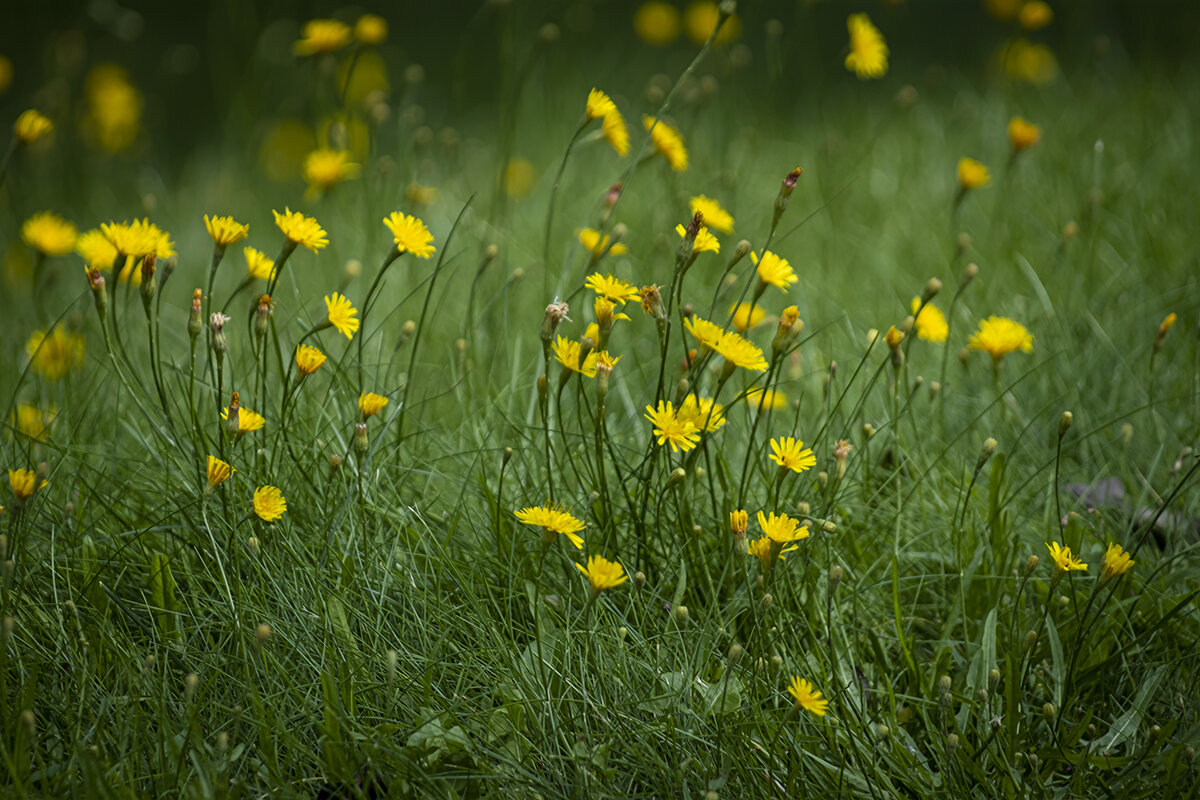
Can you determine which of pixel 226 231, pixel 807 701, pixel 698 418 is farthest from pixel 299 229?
pixel 807 701

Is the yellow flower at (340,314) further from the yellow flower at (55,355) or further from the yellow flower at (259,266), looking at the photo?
the yellow flower at (55,355)

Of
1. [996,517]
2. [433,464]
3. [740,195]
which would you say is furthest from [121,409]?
[740,195]

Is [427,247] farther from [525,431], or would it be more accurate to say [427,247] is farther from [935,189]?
[935,189]

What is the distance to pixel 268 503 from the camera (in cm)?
124

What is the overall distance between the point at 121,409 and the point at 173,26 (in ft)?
12.8

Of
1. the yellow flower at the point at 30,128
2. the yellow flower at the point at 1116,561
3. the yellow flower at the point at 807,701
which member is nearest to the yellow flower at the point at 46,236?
the yellow flower at the point at 30,128

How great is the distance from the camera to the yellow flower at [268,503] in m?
1.22

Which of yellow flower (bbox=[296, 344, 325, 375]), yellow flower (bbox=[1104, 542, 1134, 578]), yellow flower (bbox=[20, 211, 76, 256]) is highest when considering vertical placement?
yellow flower (bbox=[20, 211, 76, 256])

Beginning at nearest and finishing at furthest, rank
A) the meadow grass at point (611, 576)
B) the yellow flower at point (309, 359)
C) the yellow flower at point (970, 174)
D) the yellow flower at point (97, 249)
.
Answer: the meadow grass at point (611, 576) < the yellow flower at point (309, 359) < the yellow flower at point (97, 249) < the yellow flower at point (970, 174)

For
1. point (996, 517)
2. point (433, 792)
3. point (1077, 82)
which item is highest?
point (1077, 82)

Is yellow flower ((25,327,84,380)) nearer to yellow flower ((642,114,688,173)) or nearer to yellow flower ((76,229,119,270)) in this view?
yellow flower ((76,229,119,270))

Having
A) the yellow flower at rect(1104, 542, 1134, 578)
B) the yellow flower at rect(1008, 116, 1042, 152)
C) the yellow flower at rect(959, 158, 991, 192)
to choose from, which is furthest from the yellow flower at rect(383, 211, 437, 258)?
the yellow flower at rect(1008, 116, 1042, 152)

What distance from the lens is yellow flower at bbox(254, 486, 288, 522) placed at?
1223 millimetres

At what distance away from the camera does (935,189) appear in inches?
123
